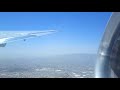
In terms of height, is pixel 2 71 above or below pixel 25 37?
below

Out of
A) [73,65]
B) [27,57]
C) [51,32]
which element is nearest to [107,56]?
[73,65]
